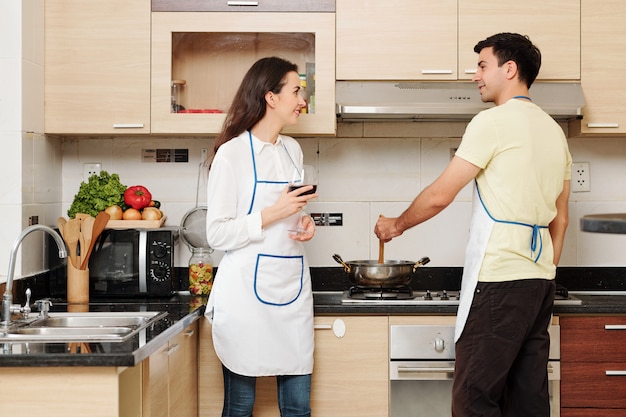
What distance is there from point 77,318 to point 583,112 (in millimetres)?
1928

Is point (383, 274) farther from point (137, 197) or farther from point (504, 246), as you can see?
point (137, 197)

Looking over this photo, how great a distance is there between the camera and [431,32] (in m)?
2.99

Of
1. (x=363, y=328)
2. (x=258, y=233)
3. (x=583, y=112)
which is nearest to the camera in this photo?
(x=258, y=233)

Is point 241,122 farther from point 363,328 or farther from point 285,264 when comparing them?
point 363,328

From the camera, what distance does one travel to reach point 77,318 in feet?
8.37

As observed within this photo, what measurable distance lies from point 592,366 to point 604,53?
1.15 meters

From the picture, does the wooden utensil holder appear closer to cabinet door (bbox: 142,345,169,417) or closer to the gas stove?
cabinet door (bbox: 142,345,169,417)

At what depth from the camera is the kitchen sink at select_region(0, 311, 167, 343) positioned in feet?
6.94

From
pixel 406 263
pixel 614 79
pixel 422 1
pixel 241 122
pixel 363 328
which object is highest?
pixel 422 1

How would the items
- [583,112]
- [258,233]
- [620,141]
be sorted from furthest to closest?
[620,141] < [583,112] < [258,233]

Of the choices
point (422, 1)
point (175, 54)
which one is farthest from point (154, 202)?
point (422, 1)

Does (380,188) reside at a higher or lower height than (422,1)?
lower

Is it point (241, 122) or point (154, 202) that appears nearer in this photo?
point (241, 122)

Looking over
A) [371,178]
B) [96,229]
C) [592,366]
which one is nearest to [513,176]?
[592,366]
